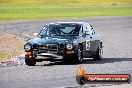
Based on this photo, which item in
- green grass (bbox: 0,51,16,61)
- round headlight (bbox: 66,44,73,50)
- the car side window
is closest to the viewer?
round headlight (bbox: 66,44,73,50)

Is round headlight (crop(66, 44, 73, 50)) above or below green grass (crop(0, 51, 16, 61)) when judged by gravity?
above

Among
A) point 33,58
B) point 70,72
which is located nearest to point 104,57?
point 33,58

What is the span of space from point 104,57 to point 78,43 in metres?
3.39

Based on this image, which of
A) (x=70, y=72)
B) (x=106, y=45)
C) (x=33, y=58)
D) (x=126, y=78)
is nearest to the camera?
(x=126, y=78)

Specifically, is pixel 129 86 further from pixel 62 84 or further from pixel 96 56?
pixel 96 56

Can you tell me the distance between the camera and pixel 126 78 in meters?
11.3

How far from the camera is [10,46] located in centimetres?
3198

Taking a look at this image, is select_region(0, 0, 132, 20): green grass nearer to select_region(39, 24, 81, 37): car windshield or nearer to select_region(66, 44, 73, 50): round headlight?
select_region(39, 24, 81, 37): car windshield

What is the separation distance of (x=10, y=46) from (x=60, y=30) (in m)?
10.0

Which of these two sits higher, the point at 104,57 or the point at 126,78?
the point at 126,78

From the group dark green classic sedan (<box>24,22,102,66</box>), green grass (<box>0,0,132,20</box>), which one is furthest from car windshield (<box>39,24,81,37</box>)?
green grass (<box>0,0,132,20</box>)

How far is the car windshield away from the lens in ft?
72.7

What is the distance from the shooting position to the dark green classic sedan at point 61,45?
67.9ft

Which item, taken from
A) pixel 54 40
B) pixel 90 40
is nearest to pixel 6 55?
Answer: pixel 90 40
